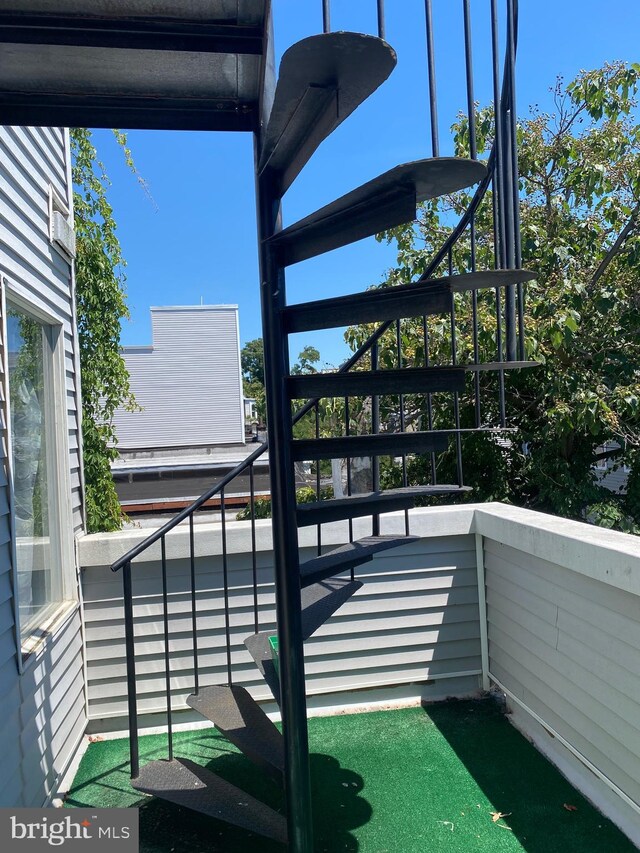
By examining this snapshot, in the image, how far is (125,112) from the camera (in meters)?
2.21

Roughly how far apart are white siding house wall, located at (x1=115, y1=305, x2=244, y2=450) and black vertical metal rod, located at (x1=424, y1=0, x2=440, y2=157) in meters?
17.5

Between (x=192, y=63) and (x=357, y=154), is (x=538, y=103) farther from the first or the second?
(x=192, y=63)

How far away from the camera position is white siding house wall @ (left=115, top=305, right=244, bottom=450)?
1858 cm

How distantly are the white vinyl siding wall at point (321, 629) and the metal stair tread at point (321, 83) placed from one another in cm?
193

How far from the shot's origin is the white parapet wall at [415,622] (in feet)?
8.14

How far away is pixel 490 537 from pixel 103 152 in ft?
15.3

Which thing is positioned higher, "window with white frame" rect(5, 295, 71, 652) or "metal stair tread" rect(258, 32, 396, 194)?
"metal stair tread" rect(258, 32, 396, 194)

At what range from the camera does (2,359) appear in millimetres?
2125

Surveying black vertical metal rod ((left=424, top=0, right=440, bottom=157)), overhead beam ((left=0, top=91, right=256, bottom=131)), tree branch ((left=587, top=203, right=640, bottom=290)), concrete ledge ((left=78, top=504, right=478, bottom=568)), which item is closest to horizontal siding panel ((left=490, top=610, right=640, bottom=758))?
concrete ledge ((left=78, top=504, right=478, bottom=568))

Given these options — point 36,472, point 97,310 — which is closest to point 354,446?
point 36,472

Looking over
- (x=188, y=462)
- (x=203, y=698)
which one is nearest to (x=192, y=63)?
(x=203, y=698)

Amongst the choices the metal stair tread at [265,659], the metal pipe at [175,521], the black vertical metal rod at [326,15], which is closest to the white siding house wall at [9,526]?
the metal pipe at [175,521]

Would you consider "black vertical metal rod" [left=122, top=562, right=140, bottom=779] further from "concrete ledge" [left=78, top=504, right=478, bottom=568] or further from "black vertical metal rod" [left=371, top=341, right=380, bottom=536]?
"black vertical metal rod" [left=371, top=341, right=380, bottom=536]

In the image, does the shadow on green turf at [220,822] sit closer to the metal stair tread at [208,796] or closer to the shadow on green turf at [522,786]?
the metal stair tread at [208,796]
